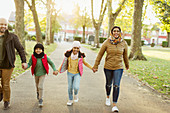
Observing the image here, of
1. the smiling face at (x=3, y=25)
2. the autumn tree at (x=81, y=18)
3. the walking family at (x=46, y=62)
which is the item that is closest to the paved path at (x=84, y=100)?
the walking family at (x=46, y=62)

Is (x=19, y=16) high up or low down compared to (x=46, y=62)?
up

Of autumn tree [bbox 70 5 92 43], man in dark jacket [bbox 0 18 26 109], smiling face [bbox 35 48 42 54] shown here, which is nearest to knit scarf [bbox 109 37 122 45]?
smiling face [bbox 35 48 42 54]

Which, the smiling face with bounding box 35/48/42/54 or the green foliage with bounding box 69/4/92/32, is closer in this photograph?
the smiling face with bounding box 35/48/42/54

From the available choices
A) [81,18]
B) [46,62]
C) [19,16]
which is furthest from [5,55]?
[81,18]

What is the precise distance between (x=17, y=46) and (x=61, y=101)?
5.80ft

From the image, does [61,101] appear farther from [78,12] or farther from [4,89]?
[78,12]

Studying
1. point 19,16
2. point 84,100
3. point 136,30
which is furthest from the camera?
point 136,30

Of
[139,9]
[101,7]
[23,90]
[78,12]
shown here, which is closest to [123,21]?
[78,12]

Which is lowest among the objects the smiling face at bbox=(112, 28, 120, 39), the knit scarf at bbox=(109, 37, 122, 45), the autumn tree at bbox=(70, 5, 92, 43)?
the knit scarf at bbox=(109, 37, 122, 45)

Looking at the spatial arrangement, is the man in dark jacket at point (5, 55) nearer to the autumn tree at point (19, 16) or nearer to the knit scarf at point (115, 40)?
the knit scarf at point (115, 40)

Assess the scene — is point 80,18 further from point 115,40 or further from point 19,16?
point 115,40

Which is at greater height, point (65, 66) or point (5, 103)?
point (65, 66)

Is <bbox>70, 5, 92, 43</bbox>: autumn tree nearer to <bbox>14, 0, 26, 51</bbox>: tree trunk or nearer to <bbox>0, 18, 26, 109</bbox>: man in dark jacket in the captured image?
<bbox>14, 0, 26, 51</bbox>: tree trunk

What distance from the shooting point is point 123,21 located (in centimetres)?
5116
